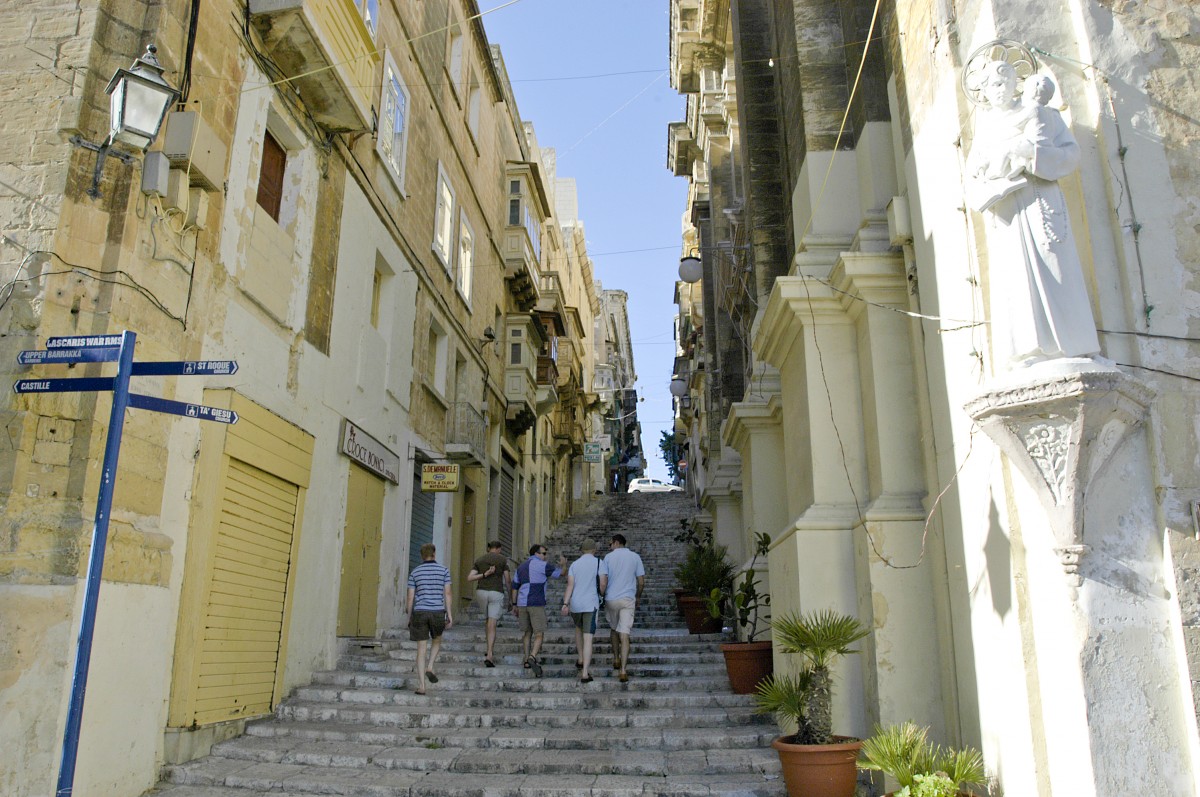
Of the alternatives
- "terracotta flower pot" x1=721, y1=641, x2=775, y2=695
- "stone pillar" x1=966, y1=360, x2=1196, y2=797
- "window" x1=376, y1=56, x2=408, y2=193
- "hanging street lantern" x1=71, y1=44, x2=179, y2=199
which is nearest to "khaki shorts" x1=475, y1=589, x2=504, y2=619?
"terracotta flower pot" x1=721, y1=641, x2=775, y2=695

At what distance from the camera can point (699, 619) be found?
13648mm

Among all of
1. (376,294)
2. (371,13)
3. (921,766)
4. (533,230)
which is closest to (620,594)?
(921,766)

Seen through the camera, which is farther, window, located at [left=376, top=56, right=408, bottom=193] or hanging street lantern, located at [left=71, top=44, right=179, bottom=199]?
window, located at [left=376, top=56, right=408, bottom=193]

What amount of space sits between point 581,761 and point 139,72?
20.6 feet

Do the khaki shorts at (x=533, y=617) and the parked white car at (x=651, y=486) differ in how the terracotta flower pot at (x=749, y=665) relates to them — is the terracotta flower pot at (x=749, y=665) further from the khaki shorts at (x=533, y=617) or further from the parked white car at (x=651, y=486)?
the parked white car at (x=651, y=486)

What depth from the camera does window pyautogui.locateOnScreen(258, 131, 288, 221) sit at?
10.5 metres

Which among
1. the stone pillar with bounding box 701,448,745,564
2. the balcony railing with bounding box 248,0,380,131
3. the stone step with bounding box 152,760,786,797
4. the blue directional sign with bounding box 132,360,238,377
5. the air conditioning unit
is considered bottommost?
the stone step with bounding box 152,760,786,797

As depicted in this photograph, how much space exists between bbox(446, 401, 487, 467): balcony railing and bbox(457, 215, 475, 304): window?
263cm

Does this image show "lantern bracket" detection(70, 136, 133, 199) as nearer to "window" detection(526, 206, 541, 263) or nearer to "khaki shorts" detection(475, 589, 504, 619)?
"khaki shorts" detection(475, 589, 504, 619)

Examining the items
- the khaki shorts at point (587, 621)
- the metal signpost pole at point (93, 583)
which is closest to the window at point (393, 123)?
the khaki shorts at point (587, 621)

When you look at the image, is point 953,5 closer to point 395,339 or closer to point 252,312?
point 252,312

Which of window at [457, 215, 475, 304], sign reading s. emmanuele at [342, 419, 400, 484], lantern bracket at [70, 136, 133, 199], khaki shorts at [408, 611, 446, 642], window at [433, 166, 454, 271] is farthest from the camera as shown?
window at [457, 215, 475, 304]

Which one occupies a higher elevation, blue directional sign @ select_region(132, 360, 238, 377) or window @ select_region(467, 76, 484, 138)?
window @ select_region(467, 76, 484, 138)

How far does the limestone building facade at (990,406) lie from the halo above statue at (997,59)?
0.06 ft
